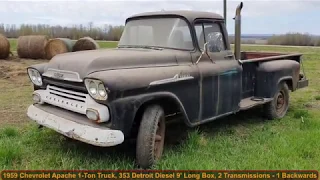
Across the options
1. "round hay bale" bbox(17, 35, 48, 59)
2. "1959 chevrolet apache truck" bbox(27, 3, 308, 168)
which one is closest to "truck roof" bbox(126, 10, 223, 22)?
"1959 chevrolet apache truck" bbox(27, 3, 308, 168)

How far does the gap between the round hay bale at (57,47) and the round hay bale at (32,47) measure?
44 centimetres

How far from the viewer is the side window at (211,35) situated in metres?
5.06

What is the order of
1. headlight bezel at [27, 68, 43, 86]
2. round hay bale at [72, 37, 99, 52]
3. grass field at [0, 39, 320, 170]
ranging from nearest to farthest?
grass field at [0, 39, 320, 170]
headlight bezel at [27, 68, 43, 86]
round hay bale at [72, 37, 99, 52]

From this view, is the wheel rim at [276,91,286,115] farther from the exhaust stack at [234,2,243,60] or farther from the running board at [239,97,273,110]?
the exhaust stack at [234,2,243,60]

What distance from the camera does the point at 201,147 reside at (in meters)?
4.72

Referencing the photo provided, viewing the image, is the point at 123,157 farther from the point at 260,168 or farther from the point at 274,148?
the point at 274,148

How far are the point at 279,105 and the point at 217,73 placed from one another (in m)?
2.32

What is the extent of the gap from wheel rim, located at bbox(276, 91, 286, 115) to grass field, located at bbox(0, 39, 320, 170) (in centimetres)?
19

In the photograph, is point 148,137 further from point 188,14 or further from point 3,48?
point 3,48

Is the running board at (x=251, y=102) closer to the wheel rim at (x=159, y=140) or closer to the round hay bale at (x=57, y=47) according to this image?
the wheel rim at (x=159, y=140)

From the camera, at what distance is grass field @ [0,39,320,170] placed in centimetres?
412

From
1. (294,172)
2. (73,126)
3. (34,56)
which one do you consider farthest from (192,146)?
(34,56)

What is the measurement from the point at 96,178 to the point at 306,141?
9.23 feet

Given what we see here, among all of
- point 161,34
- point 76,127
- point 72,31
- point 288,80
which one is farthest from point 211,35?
point 72,31
